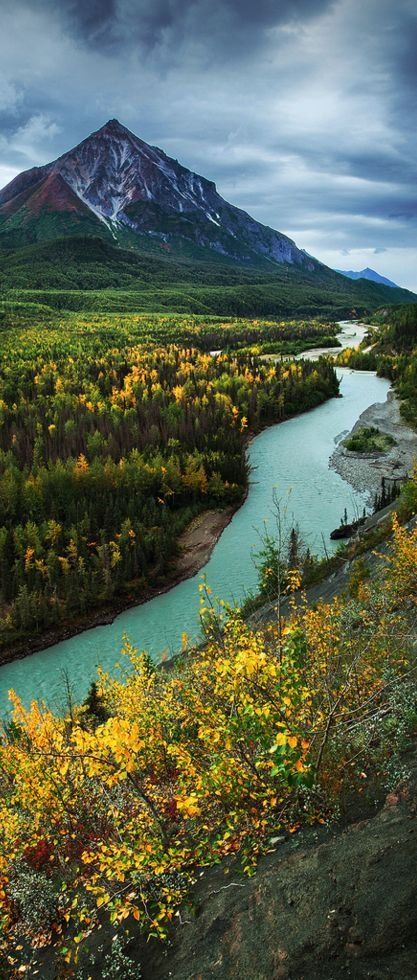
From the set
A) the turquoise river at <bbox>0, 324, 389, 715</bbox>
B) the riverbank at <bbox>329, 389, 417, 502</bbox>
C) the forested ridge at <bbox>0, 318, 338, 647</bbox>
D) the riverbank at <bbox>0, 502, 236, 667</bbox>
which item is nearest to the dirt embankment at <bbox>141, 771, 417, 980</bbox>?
the turquoise river at <bbox>0, 324, 389, 715</bbox>

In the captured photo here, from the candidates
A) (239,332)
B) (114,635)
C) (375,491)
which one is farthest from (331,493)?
(239,332)

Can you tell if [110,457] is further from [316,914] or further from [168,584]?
[316,914]

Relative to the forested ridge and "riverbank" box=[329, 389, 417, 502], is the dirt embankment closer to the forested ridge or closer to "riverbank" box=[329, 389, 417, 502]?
the forested ridge

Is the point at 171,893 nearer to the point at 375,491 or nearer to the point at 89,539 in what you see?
the point at 89,539

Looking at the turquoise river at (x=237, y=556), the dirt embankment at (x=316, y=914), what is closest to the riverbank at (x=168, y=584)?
the turquoise river at (x=237, y=556)

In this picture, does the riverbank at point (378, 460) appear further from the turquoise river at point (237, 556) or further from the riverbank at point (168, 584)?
the riverbank at point (168, 584)
